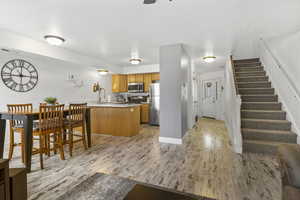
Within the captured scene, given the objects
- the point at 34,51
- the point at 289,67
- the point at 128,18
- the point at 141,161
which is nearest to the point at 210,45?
the point at 289,67

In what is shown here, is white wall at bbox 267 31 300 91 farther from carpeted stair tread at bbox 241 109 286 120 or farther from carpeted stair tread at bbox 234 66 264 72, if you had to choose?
carpeted stair tread at bbox 234 66 264 72

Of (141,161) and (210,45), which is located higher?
(210,45)

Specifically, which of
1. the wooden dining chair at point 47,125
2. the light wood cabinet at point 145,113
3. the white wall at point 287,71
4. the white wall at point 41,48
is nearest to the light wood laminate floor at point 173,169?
the wooden dining chair at point 47,125

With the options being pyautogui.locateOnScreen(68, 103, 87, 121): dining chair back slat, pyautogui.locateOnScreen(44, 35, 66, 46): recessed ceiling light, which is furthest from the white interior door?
pyautogui.locateOnScreen(44, 35, 66, 46): recessed ceiling light

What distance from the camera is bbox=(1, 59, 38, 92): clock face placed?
3369 millimetres

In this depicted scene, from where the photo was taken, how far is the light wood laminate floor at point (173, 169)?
1.77 m

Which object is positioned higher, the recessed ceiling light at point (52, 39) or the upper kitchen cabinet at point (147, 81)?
the recessed ceiling light at point (52, 39)

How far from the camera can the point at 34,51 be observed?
3.26m

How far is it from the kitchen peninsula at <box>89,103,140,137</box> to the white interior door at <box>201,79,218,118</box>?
174 inches

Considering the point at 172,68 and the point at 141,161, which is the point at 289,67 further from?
the point at 141,161

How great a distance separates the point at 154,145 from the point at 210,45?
2806mm

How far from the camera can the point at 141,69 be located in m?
6.11

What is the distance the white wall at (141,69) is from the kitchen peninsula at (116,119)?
2.12 meters

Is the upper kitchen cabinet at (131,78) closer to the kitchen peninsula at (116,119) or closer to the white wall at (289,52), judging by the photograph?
the kitchen peninsula at (116,119)
